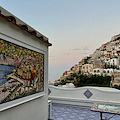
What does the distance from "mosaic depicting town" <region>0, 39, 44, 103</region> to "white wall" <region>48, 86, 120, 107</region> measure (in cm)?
215

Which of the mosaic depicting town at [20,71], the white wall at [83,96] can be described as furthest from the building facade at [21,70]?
the white wall at [83,96]

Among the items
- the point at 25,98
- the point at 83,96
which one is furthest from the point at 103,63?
the point at 25,98

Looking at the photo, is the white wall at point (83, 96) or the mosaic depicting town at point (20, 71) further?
the white wall at point (83, 96)

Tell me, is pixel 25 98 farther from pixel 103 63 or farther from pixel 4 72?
pixel 103 63

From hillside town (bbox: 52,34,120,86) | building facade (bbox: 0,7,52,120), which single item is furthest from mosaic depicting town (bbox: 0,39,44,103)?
hillside town (bbox: 52,34,120,86)

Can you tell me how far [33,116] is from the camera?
84.1 inches

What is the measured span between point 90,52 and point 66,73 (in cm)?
175

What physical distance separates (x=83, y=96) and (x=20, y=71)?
3035 millimetres

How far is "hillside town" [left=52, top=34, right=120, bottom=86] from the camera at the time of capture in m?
5.31

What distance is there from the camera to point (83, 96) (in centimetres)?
417

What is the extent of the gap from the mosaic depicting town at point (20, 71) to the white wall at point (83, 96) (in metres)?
→ 2.15

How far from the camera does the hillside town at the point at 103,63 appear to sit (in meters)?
5.31

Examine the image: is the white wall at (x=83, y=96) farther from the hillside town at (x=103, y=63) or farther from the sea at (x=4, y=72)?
the sea at (x=4, y=72)

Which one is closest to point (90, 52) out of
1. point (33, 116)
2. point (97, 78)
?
point (97, 78)
